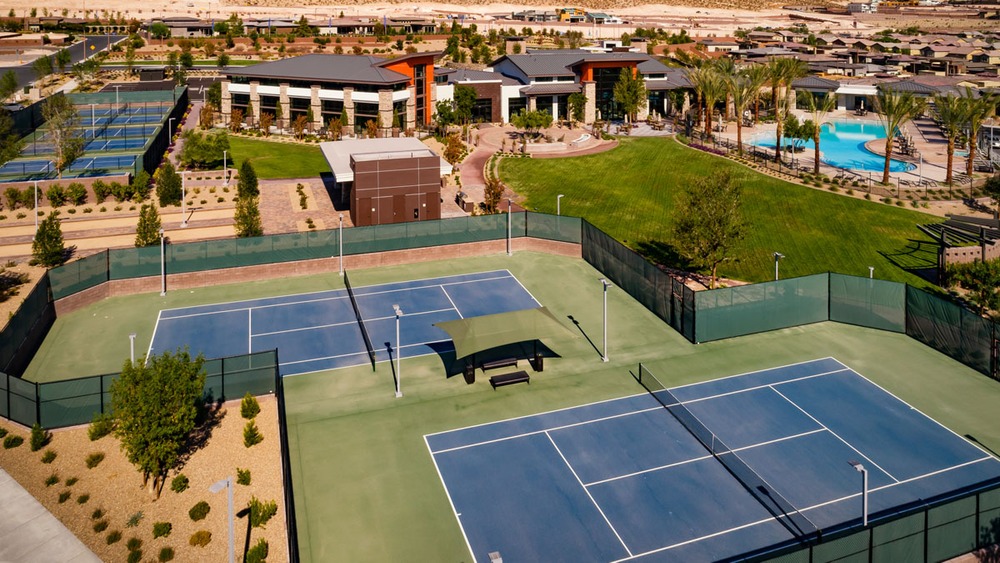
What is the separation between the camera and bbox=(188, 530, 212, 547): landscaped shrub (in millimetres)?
24547

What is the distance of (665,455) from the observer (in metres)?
29.5

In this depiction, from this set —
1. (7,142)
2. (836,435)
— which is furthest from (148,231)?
(836,435)

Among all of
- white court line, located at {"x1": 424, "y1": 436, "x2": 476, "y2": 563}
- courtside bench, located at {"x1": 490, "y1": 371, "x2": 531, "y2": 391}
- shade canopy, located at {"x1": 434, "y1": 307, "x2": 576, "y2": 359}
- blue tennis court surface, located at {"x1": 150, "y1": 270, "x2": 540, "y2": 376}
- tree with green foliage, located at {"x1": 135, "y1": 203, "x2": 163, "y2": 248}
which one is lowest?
white court line, located at {"x1": 424, "y1": 436, "x2": 476, "y2": 563}

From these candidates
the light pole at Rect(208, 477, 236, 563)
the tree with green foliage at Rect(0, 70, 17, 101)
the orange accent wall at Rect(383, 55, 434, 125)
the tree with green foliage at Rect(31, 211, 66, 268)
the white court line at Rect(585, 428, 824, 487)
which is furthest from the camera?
the tree with green foliage at Rect(0, 70, 17, 101)

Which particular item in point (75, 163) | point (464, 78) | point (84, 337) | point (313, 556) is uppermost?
point (464, 78)

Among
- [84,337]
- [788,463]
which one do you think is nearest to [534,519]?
[788,463]

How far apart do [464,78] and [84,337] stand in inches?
2611

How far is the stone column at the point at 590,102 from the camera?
96.2 m

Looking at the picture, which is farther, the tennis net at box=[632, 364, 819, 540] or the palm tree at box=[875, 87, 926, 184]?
the palm tree at box=[875, 87, 926, 184]

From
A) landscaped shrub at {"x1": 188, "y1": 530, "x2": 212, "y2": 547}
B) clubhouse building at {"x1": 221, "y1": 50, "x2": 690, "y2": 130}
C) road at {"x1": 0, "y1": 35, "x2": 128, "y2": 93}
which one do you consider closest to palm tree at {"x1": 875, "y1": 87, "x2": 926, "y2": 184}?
clubhouse building at {"x1": 221, "y1": 50, "x2": 690, "y2": 130}

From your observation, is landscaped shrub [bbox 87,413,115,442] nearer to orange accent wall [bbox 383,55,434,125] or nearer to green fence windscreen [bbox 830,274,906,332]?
Answer: green fence windscreen [bbox 830,274,906,332]

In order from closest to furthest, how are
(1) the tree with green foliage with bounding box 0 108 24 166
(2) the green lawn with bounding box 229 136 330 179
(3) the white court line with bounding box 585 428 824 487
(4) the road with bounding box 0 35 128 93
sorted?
(3) the white court line with bounding box 585 428 824 487 < (1) the tree with green foliage with bounding box 0 108 24 166 < (2) the green lawn with bounding box 229 136 330 179 < (4) the road with bounding box 0 35 128 93

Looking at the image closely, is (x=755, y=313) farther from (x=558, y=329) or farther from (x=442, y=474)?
(x=442, y=474)

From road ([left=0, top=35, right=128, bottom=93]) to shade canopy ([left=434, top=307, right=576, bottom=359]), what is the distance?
4111 inches
